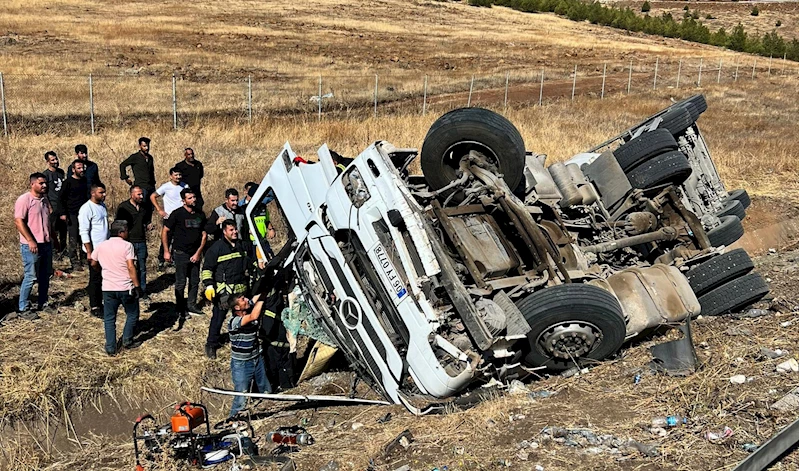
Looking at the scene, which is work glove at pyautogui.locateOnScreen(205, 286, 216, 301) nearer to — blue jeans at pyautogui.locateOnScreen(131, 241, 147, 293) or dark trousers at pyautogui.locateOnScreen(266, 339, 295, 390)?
dark trousers at pyautogui.locateOnScreen(266, 339, 295, 390)

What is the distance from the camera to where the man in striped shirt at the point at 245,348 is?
242 inches

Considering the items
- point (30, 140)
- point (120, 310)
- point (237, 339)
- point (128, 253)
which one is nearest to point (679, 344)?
point (237, 339)

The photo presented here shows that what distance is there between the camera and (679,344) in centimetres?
575

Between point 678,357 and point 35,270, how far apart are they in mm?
6451

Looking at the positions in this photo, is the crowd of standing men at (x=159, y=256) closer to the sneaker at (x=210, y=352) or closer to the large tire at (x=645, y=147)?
the sneaker at (x=210, y=352)

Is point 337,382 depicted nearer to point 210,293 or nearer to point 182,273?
point 210,293

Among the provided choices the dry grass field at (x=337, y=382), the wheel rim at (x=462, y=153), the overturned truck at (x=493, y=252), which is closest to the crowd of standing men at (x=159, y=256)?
the dry grass field at (x=337, y=382)

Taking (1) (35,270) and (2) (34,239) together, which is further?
(1) (35,270)

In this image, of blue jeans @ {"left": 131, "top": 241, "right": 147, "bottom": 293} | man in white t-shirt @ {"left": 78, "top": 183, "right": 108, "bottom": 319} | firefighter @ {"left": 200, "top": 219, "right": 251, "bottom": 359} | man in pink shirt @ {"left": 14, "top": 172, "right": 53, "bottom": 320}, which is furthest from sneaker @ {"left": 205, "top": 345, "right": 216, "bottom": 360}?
man in pink shirt @ {"left": 14, "top": 172, "right": 53, "bottom": 320}

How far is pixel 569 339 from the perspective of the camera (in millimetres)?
5852

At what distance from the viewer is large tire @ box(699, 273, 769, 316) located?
7.00 metres

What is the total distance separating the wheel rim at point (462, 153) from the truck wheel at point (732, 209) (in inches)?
110

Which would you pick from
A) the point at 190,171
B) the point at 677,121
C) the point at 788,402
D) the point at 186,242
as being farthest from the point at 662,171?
the point at 190,171

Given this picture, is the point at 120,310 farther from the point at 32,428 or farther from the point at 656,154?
the point at 656,154
